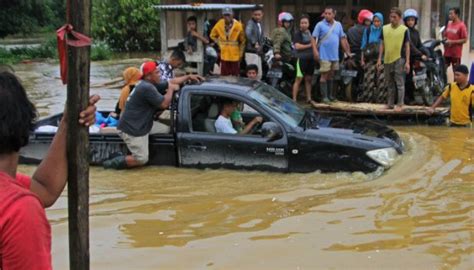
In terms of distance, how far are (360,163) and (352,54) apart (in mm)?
5546

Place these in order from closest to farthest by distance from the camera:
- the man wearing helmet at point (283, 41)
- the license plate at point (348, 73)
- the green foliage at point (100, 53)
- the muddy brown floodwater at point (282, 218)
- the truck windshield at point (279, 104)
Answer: the muddy brown floodwater at point (282, 218), the truck windshield at point (279, 104), the license plate at point (348, 73), the man wearing helmet at point (283, 41), the green foliage at point (100, 53)

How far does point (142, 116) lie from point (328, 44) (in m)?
5.23

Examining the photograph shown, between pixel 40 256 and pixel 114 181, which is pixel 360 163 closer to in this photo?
pixel 114 181

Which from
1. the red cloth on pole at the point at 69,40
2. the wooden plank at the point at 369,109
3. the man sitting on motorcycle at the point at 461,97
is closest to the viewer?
the red cloth on pole at the point at 69,40

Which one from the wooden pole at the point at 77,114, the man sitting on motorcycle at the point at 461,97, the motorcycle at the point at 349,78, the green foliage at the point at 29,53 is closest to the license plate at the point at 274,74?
the motorcycle at the point at 349,78

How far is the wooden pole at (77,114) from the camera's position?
9.06ft

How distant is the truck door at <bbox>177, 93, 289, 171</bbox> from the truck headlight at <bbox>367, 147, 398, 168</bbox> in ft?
3.33

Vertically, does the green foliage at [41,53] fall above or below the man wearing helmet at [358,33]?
below

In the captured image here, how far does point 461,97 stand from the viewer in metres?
10.1

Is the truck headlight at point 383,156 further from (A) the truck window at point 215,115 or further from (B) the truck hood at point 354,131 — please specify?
(A) the truck window at point 215,115

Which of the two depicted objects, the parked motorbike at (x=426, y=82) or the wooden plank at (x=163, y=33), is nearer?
the parked motorbike at (x=426, y=82)

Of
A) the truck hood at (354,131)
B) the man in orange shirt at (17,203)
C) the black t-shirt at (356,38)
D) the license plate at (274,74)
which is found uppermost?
the black t-shirt at (356,38)

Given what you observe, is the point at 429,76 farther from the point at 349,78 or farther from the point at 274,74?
the point at 274,74

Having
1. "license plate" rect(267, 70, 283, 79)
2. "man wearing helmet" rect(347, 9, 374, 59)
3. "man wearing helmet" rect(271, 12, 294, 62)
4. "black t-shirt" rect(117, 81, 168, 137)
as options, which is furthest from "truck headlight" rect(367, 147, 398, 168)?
"man wearing helmet" rect(347, 9, 374, 59)
